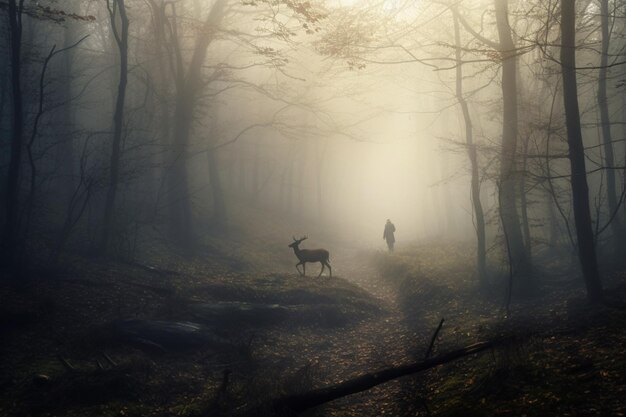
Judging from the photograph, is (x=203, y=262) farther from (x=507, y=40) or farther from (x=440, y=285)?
(x=507, y=40)

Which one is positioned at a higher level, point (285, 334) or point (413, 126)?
point (413, 126)

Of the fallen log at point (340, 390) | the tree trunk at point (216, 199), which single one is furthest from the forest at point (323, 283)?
the tree trunk at point (216, 199)

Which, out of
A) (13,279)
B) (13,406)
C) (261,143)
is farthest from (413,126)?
(13,406)

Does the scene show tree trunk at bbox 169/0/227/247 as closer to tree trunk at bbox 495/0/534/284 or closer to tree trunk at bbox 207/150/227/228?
tree trunk at bbox 207/150/227/228

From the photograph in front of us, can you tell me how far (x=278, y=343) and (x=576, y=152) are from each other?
26.5 feet

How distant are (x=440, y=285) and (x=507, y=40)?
8.13m

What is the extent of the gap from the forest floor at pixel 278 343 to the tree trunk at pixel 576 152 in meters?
0.89

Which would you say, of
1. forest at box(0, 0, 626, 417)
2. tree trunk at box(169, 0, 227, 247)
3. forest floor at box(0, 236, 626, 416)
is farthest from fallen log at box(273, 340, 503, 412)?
tree trunk at box(169, 0, 227, 247)

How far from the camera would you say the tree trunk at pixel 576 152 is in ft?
32.9

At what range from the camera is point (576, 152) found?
33.4 ft

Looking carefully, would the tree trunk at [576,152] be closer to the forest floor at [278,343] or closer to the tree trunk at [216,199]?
the forest floor at [278,343]

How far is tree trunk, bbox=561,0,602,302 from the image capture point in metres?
10.0

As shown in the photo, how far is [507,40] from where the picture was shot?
13.9m

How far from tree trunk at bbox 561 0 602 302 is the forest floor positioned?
89 cm
